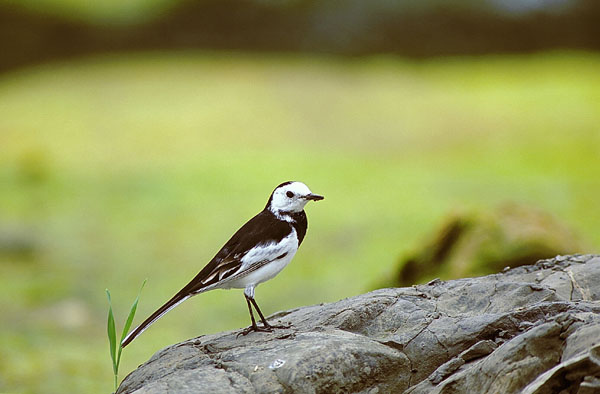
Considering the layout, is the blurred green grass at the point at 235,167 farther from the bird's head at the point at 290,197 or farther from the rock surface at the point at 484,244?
the bird's head at the point at 290,197

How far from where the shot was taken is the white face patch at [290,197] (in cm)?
388

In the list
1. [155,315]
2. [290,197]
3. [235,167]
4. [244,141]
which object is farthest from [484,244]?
[244,141]

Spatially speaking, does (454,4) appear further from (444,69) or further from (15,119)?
(15,119)

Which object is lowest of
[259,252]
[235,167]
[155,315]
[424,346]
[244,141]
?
[424,346]

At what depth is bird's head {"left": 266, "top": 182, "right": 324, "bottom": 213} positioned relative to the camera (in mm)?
3883

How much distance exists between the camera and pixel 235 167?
33.8 ft

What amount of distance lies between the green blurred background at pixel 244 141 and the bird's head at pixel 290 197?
2.70 meters

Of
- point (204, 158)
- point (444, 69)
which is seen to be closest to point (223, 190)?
point (204, 158)

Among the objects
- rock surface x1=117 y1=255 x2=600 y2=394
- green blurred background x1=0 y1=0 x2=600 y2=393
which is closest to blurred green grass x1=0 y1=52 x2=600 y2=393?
green blurred background x1=0 y1=0 x2=600 y2=393

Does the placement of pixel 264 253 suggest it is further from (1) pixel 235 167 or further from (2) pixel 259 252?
(1) pixel 235 167

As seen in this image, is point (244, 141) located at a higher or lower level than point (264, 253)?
higher

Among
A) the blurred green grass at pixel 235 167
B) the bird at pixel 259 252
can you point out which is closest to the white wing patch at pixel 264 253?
the bird at pixel 259 252

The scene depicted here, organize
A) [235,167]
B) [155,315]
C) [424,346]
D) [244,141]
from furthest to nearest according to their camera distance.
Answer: [244,141] → [235,167] → [155,315] → [424,346]

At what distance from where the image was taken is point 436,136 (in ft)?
36.0
